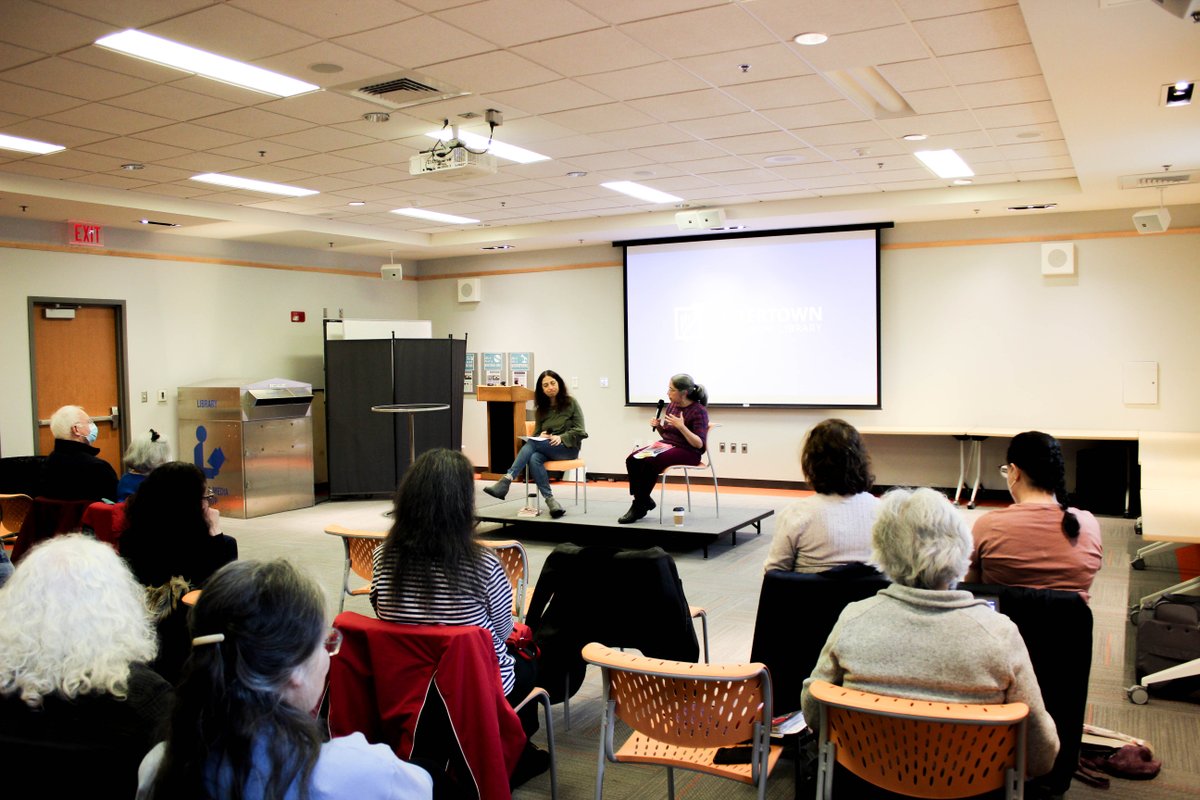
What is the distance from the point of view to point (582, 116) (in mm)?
5578

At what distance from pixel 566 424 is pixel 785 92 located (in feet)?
12.0

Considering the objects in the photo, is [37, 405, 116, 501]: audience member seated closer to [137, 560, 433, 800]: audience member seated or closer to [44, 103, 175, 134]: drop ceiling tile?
[44, 103, 175, 134]: drop ceiling tile

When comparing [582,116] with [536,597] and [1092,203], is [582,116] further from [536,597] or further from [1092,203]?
[1092,203]

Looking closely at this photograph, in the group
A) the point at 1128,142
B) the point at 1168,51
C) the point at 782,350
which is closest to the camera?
the point at 1168,51

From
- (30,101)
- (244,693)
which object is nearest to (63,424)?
(30,101)

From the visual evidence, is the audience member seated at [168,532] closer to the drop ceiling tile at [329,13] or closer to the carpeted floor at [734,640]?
the carpeted floor at [734,640]

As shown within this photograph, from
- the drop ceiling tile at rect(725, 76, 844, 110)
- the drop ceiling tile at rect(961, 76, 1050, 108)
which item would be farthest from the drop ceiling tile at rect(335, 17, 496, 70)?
the drop ceiling tile at rect(961, 76, 1050, 108)

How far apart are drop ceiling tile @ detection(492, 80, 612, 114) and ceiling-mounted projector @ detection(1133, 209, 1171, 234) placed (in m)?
5.33

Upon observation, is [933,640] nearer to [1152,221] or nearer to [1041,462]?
[1041,462]

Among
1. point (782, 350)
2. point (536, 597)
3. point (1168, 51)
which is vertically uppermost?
point (1168, 51)

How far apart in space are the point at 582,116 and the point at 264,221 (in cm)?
474

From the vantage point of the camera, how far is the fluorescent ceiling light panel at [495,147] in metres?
5.95

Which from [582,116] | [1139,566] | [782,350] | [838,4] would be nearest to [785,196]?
[782,350]

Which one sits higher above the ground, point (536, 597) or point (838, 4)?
point (838, 4)
